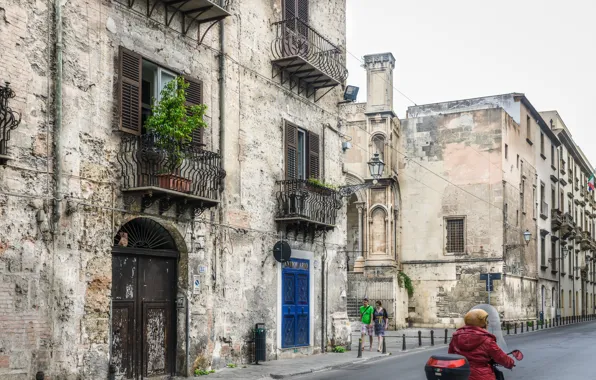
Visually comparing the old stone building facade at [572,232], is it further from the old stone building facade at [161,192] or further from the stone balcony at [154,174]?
the stone balcony at [154,174]

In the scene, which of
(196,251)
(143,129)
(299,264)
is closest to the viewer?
(143,129)

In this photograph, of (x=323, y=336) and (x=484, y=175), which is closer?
(x=323, y=336)

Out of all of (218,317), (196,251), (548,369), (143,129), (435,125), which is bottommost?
(548,369)

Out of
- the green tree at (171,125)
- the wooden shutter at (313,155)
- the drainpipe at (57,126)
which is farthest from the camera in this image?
the wooden shutter at (313,155)

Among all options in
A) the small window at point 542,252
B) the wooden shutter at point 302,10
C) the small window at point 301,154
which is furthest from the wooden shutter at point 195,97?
the small window at point 542,252

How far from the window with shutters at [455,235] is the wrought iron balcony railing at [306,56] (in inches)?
758

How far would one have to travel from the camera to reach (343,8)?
2430 cm

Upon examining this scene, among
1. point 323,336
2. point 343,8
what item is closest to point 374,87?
point 343,8

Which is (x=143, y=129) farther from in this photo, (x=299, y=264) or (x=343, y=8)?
(x=343, y=8)

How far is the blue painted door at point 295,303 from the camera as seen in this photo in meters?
20.1

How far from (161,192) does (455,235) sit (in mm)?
28061

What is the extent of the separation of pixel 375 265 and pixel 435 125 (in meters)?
8.62

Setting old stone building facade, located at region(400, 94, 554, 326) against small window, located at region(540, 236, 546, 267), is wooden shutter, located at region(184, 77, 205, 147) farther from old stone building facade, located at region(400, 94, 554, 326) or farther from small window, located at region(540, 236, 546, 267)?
small window, located at region(540, 236, 546, 267)

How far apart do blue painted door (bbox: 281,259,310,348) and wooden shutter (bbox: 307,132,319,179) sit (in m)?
2.53
